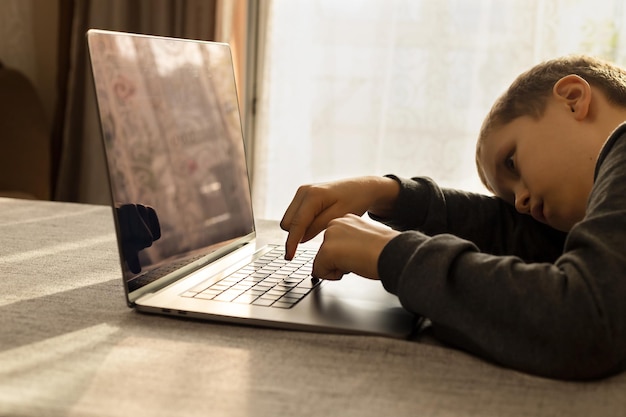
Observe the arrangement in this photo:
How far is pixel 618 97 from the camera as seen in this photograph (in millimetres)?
906

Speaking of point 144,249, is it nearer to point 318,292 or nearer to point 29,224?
point 318,292

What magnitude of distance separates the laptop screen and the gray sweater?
271 millimetres

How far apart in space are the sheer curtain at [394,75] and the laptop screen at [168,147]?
1.49 meters

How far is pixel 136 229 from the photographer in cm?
79

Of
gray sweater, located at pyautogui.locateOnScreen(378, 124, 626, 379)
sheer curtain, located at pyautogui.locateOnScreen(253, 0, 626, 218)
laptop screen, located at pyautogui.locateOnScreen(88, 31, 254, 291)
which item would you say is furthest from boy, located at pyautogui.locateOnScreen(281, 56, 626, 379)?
sheer curtain, located at pyautogui.locateOnScreen(253, 0, 626, 218)

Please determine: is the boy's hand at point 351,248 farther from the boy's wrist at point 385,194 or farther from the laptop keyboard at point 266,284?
the boy's wrist at point 385,194

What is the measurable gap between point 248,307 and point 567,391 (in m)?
0.31

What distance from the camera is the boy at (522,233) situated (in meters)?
0.61

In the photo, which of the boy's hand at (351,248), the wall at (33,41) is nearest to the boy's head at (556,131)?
the boy's hand at (351,248)

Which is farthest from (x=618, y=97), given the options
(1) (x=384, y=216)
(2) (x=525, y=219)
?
(1) (x=384, y=216)

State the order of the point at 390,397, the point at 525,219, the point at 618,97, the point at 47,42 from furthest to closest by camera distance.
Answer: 1. the point at 47,42
2. the point at 525,219
3. the point at 618,97
4. the point at 390,397

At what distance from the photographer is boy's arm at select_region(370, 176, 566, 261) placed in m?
1.06

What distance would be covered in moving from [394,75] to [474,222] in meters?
1.52

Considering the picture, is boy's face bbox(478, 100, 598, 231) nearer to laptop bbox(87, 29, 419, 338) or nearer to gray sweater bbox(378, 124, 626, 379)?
gray sweater bbox(378, 124, 626, 379)
